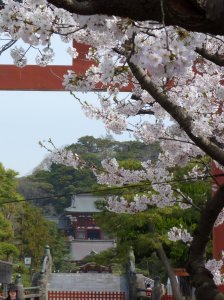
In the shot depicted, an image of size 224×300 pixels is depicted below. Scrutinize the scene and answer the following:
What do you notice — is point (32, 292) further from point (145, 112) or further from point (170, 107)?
point (170, 107)

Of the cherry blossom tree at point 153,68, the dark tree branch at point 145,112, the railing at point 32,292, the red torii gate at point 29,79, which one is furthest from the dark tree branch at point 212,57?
the railing at point 32,292

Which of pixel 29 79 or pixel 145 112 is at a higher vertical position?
pixel 29 79

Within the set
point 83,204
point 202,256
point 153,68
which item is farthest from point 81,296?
point 83,204

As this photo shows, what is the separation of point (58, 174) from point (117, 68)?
69289 millimetres

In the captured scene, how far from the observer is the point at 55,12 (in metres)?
5.36

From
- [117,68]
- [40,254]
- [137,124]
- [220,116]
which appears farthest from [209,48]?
[40,254]

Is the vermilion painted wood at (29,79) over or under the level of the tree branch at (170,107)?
over

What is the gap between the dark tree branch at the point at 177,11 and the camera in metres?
3.31

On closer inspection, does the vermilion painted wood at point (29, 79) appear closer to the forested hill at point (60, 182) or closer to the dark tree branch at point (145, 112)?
the dark tree branch at point (145, 112)

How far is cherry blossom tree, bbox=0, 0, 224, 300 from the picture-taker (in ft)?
11.5

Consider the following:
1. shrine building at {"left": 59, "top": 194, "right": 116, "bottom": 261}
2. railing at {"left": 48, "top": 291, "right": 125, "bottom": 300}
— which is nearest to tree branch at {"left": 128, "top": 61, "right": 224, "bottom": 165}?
railing at {"left": 48, "top": 291, "right": 125, "bottom": 300}

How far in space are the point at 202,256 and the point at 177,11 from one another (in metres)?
3.28

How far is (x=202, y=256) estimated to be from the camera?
6254 millimetres

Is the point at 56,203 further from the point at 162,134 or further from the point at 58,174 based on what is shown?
the point at 162,134
